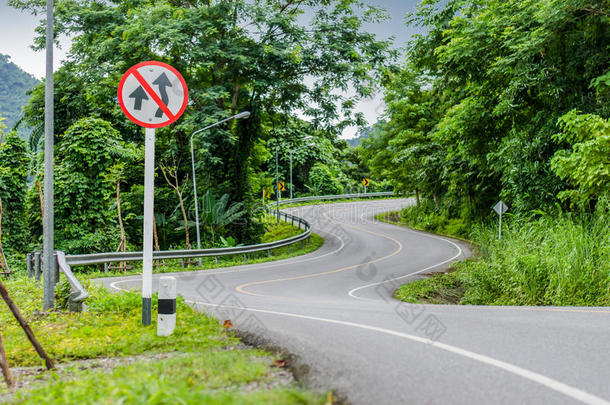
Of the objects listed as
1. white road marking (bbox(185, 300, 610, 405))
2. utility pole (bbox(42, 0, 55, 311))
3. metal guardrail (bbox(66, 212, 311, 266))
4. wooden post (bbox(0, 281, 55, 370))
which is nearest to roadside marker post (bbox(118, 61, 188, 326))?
wooden post (bbox(0, 281, 55, 370))

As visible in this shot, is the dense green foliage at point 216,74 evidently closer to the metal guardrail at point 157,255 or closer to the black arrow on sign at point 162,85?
the metal guardrail at point 157,255

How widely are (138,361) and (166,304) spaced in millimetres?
868

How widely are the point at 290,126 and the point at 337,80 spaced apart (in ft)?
18.4

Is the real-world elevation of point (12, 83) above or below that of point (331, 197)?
above

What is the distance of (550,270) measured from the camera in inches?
410

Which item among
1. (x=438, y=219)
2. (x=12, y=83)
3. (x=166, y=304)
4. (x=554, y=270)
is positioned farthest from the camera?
(x=12, y=83)

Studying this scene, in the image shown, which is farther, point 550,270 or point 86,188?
point 86,188

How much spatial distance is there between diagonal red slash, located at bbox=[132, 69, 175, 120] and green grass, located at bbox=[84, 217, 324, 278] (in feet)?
37.8

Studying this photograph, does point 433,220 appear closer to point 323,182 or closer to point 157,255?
point 157,255

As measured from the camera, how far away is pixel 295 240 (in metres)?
28.4

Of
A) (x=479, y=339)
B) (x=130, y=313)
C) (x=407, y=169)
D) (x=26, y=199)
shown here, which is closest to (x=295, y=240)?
(x=407, y=169)

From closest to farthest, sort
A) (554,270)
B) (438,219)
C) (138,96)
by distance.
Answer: (138,96) → (554,270) → (438,219)

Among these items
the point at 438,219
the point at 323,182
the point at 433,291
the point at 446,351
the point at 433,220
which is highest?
the point at 323,182

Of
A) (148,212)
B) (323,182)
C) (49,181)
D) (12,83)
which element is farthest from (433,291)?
(12,83)
